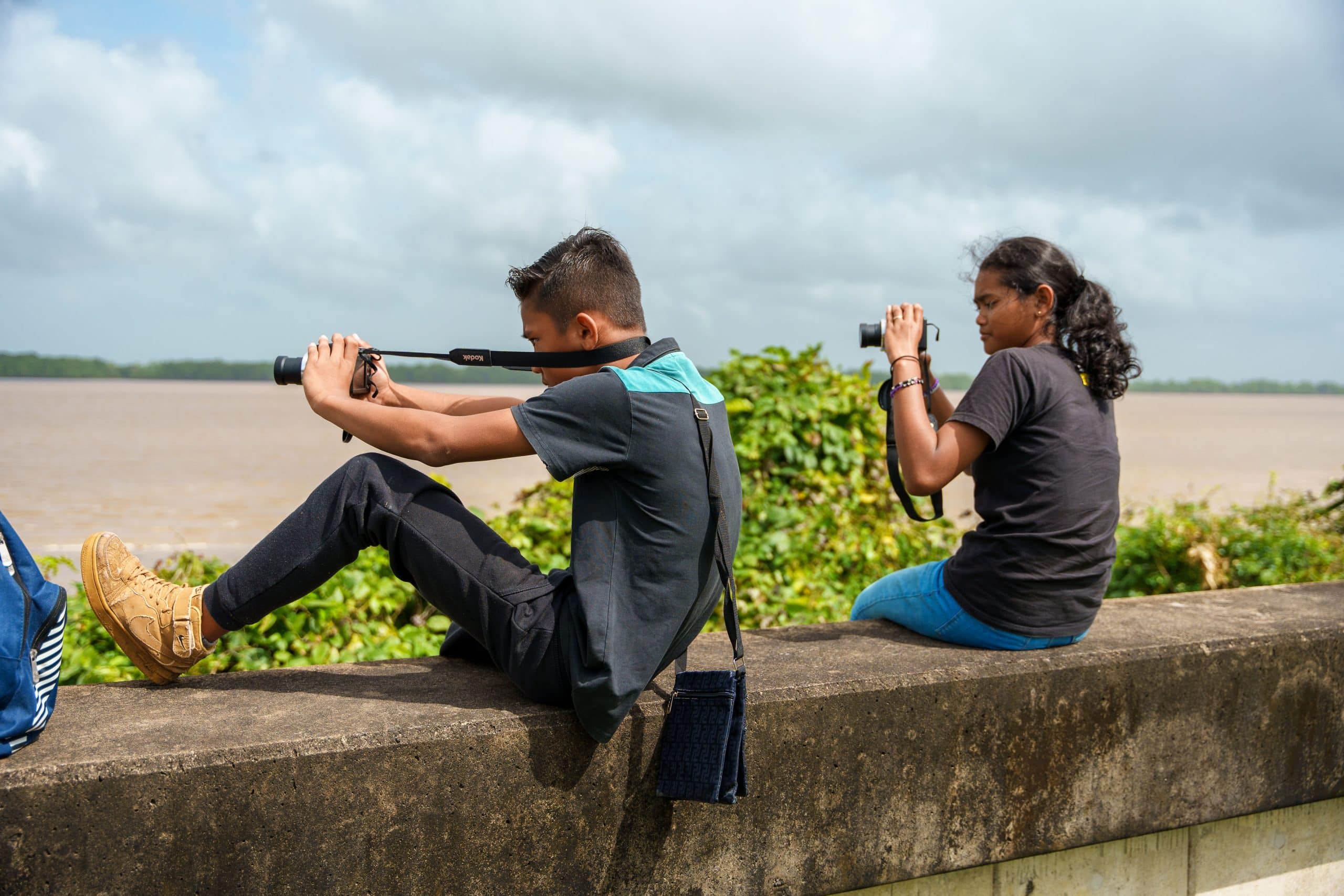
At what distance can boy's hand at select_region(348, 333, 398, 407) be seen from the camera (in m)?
2.76

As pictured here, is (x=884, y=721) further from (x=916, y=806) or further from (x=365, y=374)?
(x=365, y=374)

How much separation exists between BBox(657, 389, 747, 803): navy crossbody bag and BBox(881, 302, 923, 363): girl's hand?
90 cm

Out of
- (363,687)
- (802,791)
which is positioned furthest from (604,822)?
(363,687)

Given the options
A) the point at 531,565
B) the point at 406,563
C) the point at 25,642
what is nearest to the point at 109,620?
the point at 25,642

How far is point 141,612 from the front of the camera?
2.42 metres

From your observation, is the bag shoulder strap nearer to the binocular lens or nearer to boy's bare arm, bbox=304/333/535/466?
boy's bare arm, bbox=304/333/535/466

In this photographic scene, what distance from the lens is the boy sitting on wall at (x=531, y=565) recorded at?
228 cm

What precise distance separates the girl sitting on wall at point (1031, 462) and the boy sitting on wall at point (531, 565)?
744mm

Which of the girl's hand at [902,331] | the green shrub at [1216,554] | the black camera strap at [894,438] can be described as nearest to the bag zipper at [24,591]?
the black camera strap at [894,438]

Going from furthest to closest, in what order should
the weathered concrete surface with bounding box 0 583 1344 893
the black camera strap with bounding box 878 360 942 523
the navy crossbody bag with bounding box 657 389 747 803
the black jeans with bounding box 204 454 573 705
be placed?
the black camera strap with bounding box 878 360 942 523 < the black jeans with bounding box 204 454 573 705 < the navy crossbody bag with bounding box 657 389 747 803 < the weathered concrete surface with bounding box 0 583 1344 893

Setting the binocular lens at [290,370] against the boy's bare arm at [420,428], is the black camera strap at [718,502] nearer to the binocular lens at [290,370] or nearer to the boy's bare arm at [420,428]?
the boy's bare arm at [420,428]

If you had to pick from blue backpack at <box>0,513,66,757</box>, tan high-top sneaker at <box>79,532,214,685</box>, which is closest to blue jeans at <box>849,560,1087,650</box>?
tan high-top sneaker at <box>79,532,214,685</box>

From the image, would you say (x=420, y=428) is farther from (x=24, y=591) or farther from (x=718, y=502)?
(x=24, y=591)

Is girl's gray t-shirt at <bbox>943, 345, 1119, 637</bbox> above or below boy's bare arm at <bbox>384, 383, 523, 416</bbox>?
below
